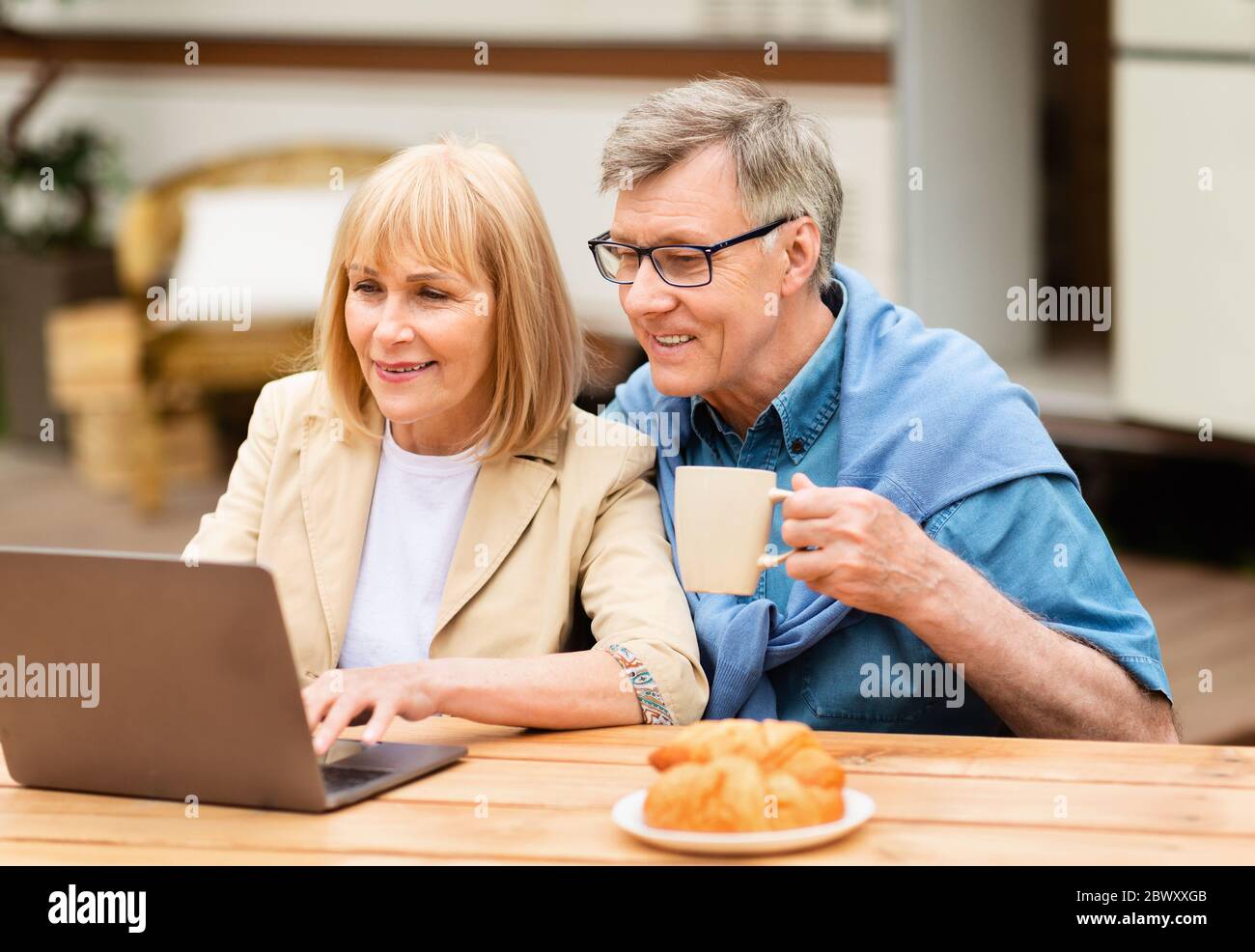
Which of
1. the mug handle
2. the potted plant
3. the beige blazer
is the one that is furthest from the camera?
the potted plant

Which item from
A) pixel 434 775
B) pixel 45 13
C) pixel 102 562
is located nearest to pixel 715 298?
pixel 434 775

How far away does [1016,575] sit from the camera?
8.21 feet

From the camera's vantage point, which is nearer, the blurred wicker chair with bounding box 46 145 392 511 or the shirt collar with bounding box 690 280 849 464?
the shirt collar with bounding box 690 280 849 464

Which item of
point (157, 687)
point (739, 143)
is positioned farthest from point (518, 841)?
point (739, 143)

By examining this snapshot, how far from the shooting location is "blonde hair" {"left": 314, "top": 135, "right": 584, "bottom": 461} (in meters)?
2.52

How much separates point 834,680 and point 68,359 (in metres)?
5.92

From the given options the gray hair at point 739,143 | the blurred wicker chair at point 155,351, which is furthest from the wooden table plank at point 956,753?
the blurred wicker chair at point 155,351

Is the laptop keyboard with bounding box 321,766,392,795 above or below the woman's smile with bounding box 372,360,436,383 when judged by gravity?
below

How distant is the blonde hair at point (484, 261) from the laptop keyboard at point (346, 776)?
0.66 meters

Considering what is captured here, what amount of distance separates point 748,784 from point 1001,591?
0.81 metres

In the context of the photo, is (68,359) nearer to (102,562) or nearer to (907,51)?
(907,51)

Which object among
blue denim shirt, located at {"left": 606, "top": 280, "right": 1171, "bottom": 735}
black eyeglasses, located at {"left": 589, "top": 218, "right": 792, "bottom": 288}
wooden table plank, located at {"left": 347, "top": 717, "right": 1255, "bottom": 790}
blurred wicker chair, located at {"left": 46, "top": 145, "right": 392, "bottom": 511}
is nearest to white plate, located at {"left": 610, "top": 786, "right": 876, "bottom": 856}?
wooden table plank, located at {"left": 347, "top": 717, "right": 1255, "bottom": 790}

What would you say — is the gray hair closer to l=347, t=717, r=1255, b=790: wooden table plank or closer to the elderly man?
the elderly man

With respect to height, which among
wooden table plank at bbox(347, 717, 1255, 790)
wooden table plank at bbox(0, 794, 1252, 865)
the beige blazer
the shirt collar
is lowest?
wooden table plank at bbox(347, 717, 1255, 790)
